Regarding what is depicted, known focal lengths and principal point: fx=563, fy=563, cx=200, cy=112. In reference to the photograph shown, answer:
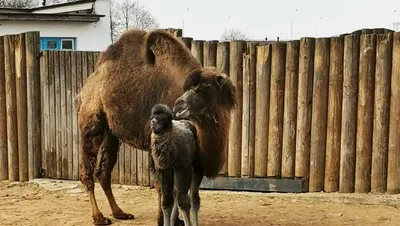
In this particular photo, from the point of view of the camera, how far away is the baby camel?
13.3 feet

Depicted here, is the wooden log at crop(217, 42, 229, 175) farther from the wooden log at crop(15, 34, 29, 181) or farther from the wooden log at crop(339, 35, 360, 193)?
the wooden log at crop(15, 34, 29, 181)

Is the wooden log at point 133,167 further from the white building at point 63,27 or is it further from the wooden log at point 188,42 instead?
the white building at point 63,27

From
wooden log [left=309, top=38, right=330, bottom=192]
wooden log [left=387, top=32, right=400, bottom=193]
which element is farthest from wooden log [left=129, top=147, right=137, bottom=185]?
wooden log [left=387, top=32, right=400, bottom=193]

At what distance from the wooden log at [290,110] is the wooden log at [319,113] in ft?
0.82

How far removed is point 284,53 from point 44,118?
3762 mm

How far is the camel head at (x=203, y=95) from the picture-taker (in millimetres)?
4434

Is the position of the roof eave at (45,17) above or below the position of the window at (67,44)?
above

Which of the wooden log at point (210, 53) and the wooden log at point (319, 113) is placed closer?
the wooden log at point (319, 113)

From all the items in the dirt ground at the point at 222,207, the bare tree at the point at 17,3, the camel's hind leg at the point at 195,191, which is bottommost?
the dirt ground at the point at 222,207

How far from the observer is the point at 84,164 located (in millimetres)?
6445

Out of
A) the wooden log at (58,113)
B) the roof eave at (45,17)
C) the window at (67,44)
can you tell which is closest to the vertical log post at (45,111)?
the wooden log at (58,113)

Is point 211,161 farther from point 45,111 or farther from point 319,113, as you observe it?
point 45,111

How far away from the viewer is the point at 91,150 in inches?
251

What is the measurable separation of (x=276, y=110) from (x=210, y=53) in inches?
47.3
